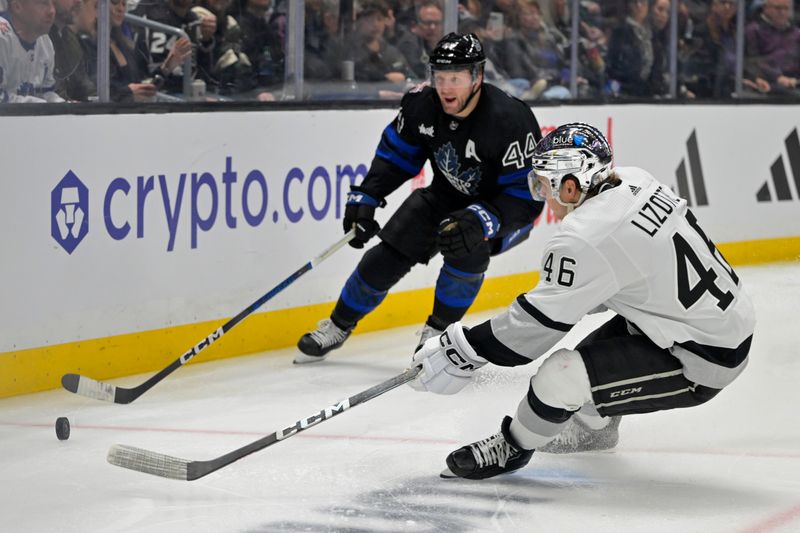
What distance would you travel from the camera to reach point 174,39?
4.77m

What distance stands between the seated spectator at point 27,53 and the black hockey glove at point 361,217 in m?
1.01

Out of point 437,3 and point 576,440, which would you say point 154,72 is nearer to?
point 437,3

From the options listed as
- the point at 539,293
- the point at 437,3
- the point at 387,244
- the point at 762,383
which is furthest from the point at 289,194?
the point at 539,293

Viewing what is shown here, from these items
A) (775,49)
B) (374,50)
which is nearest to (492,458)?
(374,50)

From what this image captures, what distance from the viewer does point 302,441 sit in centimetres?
361

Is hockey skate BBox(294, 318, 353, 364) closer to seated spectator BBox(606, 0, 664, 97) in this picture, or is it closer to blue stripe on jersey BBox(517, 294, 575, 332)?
blue stripe on jersey BBox(517, 294, 575, 332)

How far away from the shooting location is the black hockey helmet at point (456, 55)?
13.5 ft

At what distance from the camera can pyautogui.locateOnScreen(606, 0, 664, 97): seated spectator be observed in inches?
267

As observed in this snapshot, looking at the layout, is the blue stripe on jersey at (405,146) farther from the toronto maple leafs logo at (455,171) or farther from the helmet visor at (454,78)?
the helmet visor at (454,78)

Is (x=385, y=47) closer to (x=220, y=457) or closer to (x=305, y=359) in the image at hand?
(x=305, y=359)

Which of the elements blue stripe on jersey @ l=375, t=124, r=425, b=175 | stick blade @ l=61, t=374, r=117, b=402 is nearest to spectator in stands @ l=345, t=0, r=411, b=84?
blue stripe on jersey @ l=375, t=124, r=425, b=175

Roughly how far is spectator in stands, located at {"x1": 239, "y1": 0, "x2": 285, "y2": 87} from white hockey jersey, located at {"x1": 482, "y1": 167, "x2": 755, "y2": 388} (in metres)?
2.41

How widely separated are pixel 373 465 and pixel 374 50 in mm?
2707

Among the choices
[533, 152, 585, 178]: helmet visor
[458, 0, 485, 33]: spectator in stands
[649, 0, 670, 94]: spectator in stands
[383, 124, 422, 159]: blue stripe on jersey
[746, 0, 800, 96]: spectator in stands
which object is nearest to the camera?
[533, 152, 585, 178]: helmet visor
